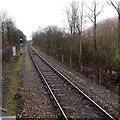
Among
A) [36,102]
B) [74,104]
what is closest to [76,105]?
[74,104]

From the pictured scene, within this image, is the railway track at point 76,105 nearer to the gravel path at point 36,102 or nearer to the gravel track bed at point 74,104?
the gravel track bed at point 74,104

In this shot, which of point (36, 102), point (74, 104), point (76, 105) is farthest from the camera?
point (36, 102)

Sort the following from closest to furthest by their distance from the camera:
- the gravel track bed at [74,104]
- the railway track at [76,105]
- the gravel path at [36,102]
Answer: the railway track at [76,105]
the gravel track bed at [74,104]
the gravel path at [36,102]

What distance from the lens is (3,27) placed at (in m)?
42.8

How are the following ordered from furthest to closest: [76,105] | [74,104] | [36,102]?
[36,102], [74,104], [76,105]

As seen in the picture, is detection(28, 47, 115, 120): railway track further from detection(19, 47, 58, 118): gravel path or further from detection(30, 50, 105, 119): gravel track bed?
detection(19, 47, 58, 118): gravel path

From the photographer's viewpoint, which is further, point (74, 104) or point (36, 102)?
point (36, 102)

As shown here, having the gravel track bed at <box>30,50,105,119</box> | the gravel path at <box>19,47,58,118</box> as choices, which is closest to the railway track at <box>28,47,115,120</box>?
the gravel track bed at <box>30,50,105,119</box>

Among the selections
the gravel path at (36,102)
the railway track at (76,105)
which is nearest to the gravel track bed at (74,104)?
the railway track at (76,105)

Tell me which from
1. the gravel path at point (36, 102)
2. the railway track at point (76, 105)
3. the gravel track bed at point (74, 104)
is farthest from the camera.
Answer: the gravel path at point (36, 102)

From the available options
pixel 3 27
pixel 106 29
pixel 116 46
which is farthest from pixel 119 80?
pixel 3 27

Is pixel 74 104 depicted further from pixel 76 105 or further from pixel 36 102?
pixel 36 102

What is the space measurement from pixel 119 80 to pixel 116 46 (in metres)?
2.59

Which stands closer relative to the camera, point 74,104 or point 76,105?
point 76,105
